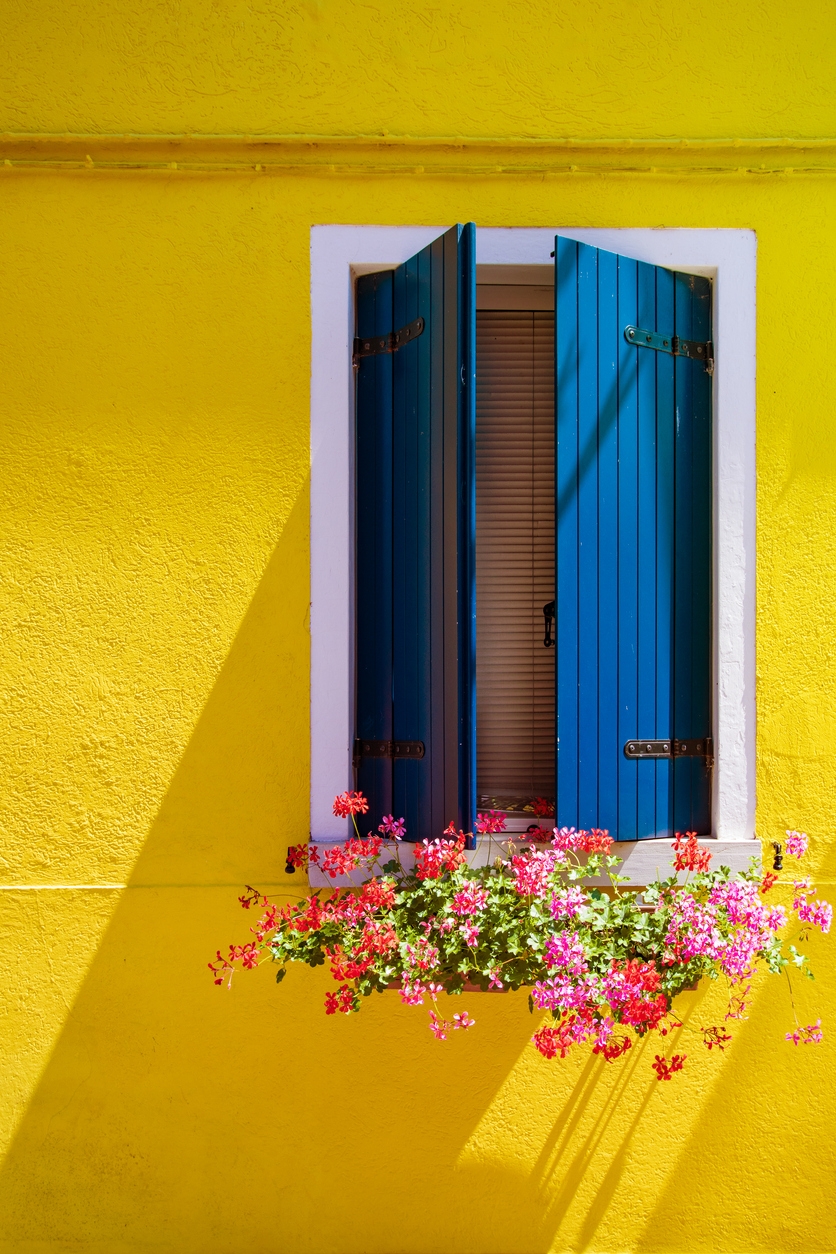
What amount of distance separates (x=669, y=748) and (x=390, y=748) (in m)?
0.92

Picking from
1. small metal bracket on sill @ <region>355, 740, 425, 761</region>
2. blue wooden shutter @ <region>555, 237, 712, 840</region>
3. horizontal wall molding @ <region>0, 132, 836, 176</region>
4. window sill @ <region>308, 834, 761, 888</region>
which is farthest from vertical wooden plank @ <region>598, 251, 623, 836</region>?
small metal bracket on sill @ <region>355, 740, 425, 761</region>

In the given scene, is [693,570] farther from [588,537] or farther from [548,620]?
[548,620]

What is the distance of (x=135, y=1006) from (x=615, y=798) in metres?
1.75

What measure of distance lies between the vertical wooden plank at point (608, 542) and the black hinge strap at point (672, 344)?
0.22 ft

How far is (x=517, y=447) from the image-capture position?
9.98ft

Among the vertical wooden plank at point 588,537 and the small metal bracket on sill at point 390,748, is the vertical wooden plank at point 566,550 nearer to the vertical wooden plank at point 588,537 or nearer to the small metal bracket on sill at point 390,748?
the vertical wooden plank at point 588,537

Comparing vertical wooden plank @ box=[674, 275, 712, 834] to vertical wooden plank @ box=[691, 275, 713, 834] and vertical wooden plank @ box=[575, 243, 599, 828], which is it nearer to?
vertical wooden plank @ box=[691, 275, 713, 834]

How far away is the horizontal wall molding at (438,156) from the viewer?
2.83m

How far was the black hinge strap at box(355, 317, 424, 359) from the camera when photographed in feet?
8.80

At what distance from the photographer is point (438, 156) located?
9.34 ft

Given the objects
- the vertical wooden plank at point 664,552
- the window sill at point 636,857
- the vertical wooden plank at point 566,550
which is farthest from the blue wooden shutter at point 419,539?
the vertical wooden plank at point 664,552

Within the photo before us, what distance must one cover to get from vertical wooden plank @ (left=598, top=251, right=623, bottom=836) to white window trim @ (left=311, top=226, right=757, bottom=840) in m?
0.31

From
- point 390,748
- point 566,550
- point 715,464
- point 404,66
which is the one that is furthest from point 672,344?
point 390,748

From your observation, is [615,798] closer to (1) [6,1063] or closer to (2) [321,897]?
(2) [321,897]
